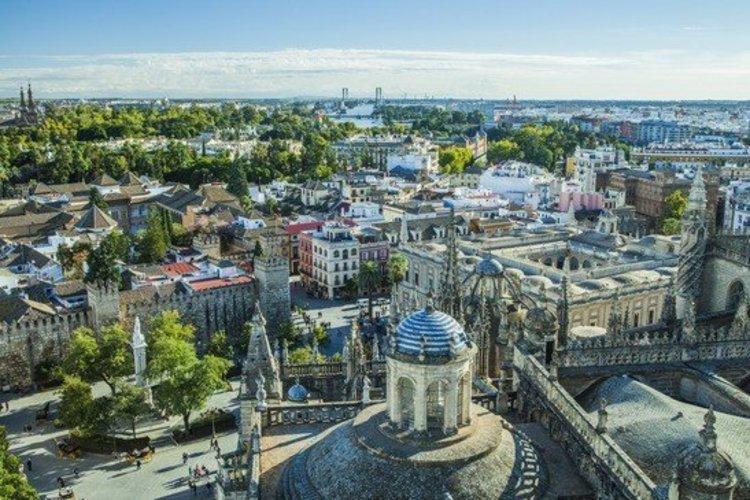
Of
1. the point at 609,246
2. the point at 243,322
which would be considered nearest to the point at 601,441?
the point at 243,322

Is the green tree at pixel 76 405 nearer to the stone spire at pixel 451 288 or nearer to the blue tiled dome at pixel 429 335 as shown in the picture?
the stone spire at pixel 451 288

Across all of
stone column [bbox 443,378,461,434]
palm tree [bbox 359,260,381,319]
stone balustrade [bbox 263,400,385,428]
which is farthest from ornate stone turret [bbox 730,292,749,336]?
palm tree [bbox 359,260,381,319]

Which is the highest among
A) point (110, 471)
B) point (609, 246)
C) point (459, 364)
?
point (459, 364)

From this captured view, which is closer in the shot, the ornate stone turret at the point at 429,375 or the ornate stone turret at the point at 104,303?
the ornate stone turret at the point at 429,375

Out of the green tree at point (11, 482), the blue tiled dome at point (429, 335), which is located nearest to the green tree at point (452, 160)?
the green tree at point (11, 482)

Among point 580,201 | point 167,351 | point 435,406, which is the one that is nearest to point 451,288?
point 435,406

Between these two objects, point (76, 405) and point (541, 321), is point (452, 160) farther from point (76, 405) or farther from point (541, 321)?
point (541, 321)

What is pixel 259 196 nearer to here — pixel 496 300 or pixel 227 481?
pixel 496 300
